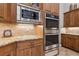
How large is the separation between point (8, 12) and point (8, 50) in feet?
1.66

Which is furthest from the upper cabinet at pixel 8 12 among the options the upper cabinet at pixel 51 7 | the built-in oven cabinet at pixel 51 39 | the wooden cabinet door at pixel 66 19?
the wooden cabinet door at pixel 66 19

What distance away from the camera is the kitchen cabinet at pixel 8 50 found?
169cm

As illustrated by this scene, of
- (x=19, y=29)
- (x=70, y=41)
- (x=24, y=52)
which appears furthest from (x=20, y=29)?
(x=70, y=41)

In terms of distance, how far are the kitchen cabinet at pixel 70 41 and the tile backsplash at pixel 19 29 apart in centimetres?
43

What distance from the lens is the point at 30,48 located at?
6.46ft

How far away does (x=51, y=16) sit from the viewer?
203cm

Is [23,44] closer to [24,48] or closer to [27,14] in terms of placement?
[24,48]

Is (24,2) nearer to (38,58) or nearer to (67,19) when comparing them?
(67,19)

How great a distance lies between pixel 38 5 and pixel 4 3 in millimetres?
450

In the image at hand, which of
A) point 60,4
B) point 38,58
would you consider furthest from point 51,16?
point 38,58

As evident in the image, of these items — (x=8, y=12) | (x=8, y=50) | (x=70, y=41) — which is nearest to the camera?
→ (x=8, y=50)

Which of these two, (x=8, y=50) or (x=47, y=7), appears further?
(x=47, y=7)

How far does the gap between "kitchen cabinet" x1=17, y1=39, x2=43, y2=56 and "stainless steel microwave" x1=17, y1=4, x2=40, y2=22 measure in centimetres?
29

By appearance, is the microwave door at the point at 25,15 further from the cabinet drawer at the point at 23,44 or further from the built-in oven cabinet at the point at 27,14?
the cabinet drawer at the point at 23,44
